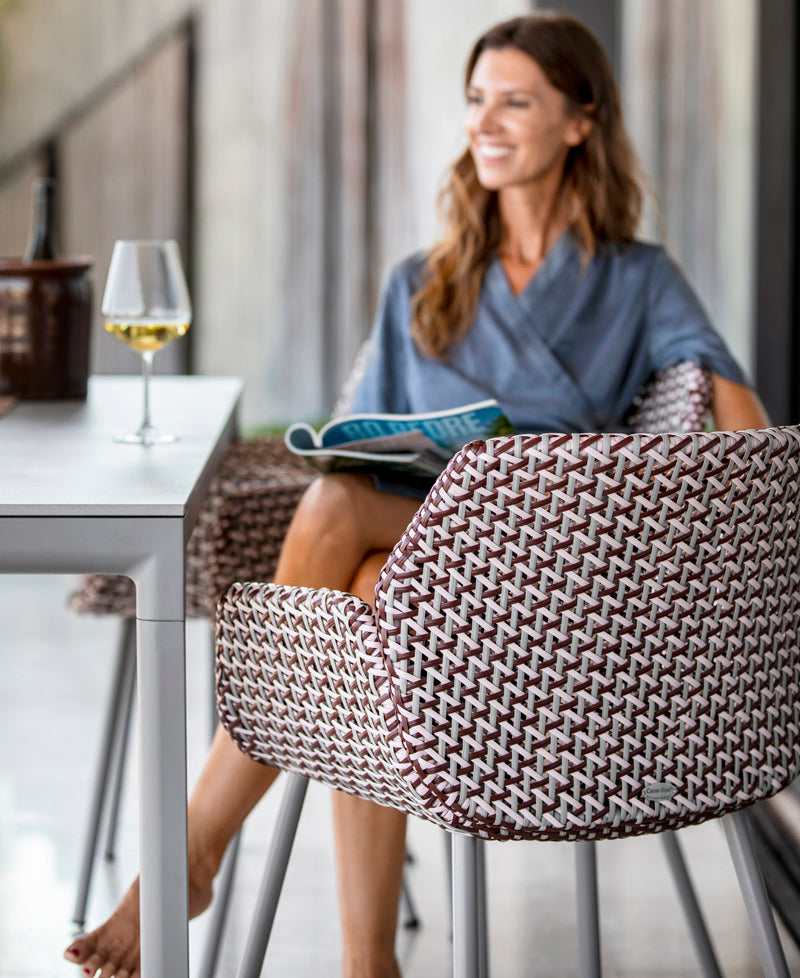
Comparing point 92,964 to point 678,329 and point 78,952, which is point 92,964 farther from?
point 678,329

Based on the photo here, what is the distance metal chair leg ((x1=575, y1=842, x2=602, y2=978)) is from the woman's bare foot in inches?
16.8

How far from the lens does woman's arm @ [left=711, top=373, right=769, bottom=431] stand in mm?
1896

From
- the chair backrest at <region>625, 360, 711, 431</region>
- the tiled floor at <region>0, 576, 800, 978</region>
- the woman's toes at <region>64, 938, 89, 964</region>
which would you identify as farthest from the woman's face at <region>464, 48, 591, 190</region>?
the woman's toes at <region>64, 938, 89, 964</region>

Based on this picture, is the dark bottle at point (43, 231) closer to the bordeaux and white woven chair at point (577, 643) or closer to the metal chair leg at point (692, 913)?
the bordeaux and white woven chair at point (577, 643)

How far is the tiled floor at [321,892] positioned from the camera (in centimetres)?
185

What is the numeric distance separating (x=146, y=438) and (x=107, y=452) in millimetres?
92

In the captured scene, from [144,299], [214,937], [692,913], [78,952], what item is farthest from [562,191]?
[78,952]

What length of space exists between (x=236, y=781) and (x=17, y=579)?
260 cm

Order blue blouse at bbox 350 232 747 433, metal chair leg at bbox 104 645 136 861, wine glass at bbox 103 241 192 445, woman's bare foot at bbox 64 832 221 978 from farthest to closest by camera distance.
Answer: metal chair leg at bbox 104 645 136 861 < blue blouse at bbox 350 232 747 433 < wine glass at bbox 103 241 192 445 < woman's bare foot at bbox 64 832 221 978

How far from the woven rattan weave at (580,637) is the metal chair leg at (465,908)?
5cm

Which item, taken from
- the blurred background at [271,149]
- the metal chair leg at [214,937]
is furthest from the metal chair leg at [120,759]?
the blurred background at [271,149]

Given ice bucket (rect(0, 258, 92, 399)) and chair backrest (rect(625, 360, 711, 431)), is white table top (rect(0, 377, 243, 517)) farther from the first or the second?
chair backrest (rect(625, 360, 711, 431))

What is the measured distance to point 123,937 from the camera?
143 centimetres

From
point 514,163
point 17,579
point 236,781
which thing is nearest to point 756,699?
point 236,781
